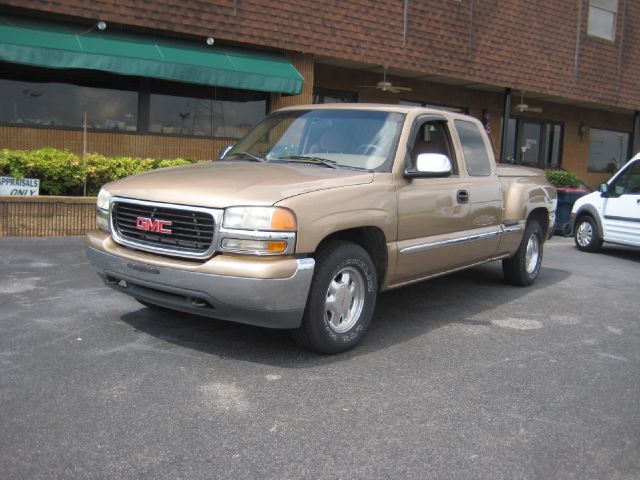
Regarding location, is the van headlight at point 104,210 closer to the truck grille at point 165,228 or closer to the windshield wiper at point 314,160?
the truck grille at point 165,228

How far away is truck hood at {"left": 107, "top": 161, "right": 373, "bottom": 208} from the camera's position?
156 inches

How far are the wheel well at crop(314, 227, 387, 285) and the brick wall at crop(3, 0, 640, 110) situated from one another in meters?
8.05

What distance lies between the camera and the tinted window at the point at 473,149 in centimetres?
596

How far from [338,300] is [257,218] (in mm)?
901

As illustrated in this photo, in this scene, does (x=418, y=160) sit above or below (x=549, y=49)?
below

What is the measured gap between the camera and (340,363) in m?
4.28

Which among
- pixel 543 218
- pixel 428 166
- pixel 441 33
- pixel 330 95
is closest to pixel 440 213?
pixel 428 166

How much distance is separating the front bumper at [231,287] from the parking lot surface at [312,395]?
388 millimetres

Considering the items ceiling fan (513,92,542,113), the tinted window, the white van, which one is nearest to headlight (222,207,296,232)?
Result: the tinted window

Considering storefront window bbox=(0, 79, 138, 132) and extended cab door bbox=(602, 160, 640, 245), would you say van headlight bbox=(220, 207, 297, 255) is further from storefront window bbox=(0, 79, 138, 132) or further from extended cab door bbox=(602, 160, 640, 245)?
storefront window bbox=(0, 79, 138, 132)

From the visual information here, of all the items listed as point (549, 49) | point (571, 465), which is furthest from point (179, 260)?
point (549, 49)

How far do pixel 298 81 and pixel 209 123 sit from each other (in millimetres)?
2042

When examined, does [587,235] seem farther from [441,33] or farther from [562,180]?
[441,33]

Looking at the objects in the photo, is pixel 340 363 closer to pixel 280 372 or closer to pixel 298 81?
pixel 280 372
